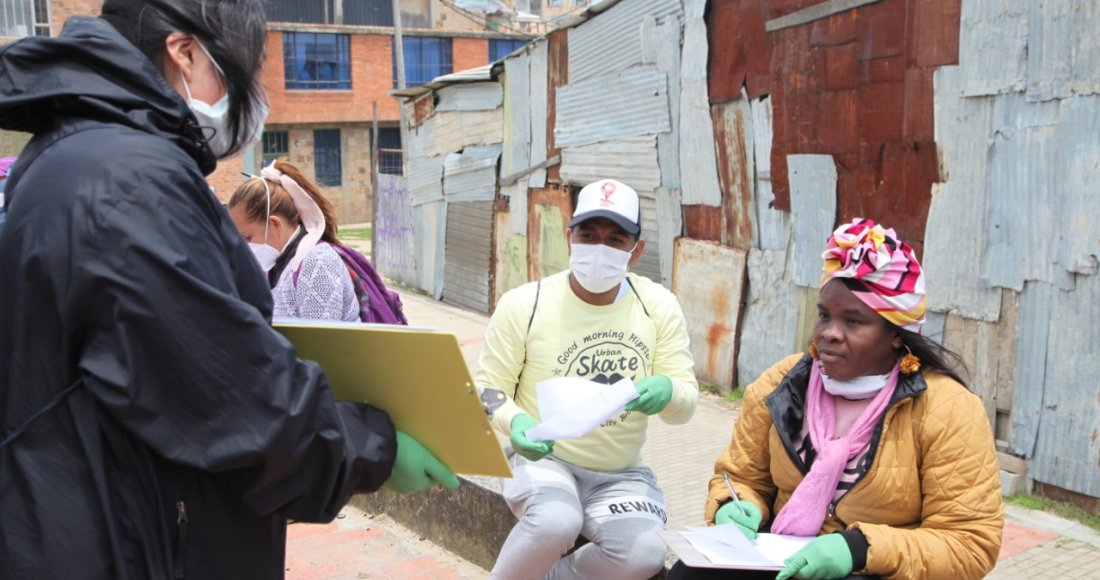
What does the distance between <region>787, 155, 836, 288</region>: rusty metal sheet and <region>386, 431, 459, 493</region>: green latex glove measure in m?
5.20

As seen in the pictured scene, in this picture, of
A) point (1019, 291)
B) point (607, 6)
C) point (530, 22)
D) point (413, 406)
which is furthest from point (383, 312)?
point (530, 22)

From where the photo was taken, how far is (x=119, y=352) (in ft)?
5.18

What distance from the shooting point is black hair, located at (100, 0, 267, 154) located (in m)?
1.83

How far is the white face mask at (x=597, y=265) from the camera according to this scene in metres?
3.38

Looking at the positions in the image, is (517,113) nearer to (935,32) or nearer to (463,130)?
(463,130)

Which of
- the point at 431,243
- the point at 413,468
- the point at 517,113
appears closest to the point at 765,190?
the point at 517,113

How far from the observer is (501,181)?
12430 millimetres

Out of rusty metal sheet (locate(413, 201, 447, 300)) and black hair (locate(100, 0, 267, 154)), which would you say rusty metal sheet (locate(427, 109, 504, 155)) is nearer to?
rusty metal sheet (locate(413, 201, 447, 300))

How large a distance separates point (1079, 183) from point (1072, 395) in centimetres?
109

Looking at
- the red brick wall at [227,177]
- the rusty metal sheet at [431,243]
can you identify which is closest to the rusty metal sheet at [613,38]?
the rusty metal sheet at [431,243]

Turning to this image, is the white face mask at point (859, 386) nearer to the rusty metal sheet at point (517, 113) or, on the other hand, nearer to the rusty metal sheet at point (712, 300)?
the rusty metal sheet at point (712, 300)

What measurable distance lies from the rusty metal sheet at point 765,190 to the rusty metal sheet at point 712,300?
32 cm

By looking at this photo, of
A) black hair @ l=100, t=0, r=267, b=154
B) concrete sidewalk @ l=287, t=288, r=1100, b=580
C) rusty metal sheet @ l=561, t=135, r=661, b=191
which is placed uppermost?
black hair @ l=100, t=0, r=267, b=154

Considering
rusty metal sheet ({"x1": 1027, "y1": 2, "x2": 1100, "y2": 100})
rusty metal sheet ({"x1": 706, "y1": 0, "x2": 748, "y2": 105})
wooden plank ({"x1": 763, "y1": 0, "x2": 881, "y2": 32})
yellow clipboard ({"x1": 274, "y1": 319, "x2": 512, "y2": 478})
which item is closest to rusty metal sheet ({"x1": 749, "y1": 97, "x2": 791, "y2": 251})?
rusty metal sheet ({"x1": 706, "y1": 0, "x2": 748, "y2": 105})
